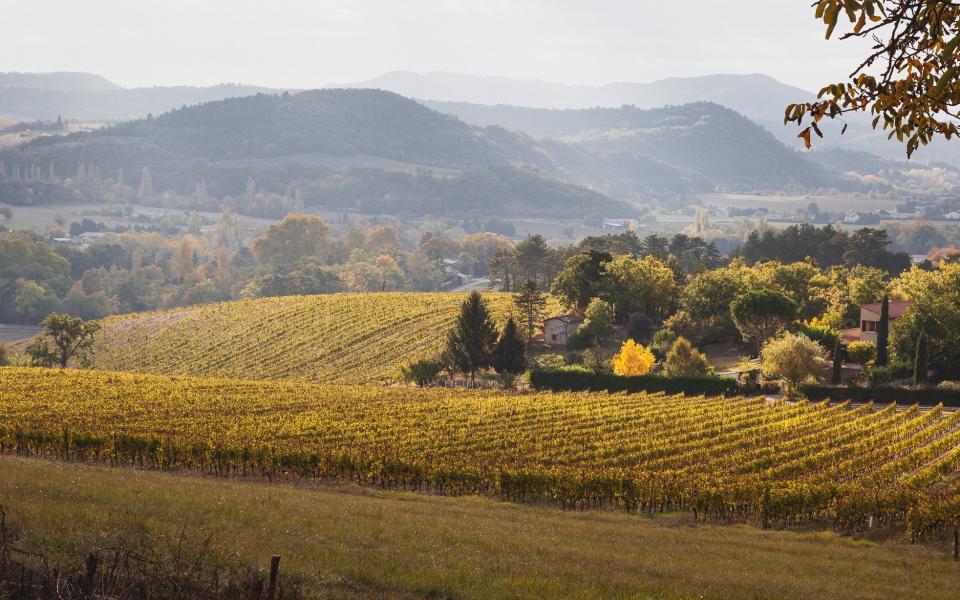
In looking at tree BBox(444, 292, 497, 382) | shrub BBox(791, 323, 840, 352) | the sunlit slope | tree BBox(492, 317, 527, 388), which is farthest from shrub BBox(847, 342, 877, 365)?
the sunlit slope

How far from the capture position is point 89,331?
353ft

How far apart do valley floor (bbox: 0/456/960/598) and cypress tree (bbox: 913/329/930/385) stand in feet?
168

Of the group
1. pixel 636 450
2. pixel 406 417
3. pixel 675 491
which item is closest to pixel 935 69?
pixel 675 491

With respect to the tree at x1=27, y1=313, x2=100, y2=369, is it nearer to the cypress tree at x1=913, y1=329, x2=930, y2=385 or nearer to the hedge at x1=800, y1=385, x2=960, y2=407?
the hedge at x1=800, y1=385, x2=960, y2=407

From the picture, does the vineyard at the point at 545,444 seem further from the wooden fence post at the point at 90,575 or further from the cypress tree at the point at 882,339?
the wooden fence post at the point at 90,575

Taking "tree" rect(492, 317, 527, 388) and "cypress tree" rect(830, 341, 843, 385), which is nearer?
"cypress tree" rect(830, 341, 843, 385)

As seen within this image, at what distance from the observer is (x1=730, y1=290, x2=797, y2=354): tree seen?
9238 cm

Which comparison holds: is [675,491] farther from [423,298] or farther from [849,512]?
[423,298]

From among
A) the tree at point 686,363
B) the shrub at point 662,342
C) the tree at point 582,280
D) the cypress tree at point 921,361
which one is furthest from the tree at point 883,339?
the tree at point 582,280

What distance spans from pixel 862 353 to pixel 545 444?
4840cm

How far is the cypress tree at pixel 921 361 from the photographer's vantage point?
77688mm

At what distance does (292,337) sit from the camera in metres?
121

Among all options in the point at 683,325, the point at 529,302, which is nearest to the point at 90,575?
the point at 683,325

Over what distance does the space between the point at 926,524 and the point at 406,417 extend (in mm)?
30771
